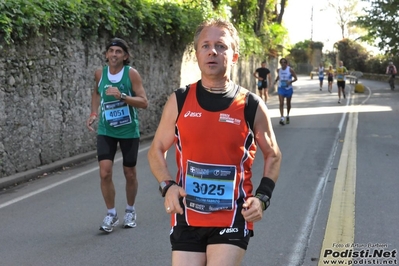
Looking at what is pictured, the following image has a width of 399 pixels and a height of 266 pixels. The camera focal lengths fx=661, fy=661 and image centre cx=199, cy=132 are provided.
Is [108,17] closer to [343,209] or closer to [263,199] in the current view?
[343,209]

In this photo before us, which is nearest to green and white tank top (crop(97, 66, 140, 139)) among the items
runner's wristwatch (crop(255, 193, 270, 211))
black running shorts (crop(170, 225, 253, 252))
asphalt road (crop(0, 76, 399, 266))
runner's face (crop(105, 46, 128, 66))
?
runner's face (crop(105, 46, 128, 66))

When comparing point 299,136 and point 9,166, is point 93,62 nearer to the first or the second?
point 9,166

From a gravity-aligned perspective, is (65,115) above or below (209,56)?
below

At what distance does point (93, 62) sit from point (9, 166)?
3.97 metres

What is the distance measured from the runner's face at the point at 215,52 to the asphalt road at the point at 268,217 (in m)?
2.68

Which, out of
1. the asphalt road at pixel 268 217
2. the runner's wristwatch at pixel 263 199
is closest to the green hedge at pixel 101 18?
the asphalt road at pixel 268 217

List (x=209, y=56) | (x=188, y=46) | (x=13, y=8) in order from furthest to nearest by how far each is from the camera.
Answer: (x=188, y=46), (x=13, y=8), (x=209, y=56)

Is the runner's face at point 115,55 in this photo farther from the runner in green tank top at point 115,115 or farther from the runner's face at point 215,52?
the runner's face at point 215,52

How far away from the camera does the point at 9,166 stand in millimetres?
10414

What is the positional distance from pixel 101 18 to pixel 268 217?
7505 millimetres

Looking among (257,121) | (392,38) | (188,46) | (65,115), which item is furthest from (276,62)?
(257,121)

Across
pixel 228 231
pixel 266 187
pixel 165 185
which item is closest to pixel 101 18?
pixel 165 185

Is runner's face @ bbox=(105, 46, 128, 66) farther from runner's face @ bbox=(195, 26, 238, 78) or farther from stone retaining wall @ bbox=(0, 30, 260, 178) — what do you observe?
stone retaining wall @ bbox=(0, 30, 260, 178)

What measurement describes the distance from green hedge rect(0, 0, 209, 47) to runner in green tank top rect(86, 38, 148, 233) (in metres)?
3.69
